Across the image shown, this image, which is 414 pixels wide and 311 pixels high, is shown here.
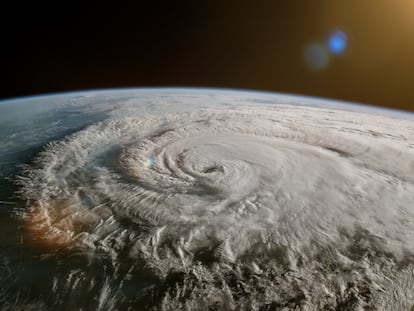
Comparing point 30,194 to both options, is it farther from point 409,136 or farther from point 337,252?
point 409,136

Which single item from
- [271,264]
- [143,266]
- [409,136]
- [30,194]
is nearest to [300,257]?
[271,264]

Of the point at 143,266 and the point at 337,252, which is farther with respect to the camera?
the point at 337,252

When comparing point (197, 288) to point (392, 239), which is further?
point (392, 239)

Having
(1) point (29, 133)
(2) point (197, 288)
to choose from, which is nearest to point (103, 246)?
(2) point (197, 288)

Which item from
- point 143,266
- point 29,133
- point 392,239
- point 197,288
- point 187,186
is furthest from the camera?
point 29,133

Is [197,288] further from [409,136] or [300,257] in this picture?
[409,136]

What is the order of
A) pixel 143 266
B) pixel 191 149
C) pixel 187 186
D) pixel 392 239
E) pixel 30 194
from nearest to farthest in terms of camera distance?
pixel 143 266 → pixel 392 239 → pixel 30 194 → pixel 187 186 → pixel 191 149
